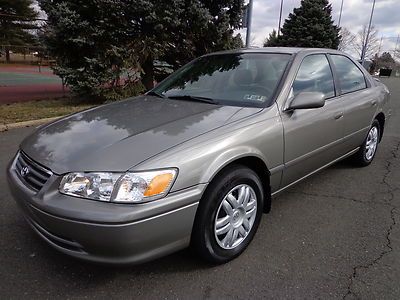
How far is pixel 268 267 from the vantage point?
8.35 ft

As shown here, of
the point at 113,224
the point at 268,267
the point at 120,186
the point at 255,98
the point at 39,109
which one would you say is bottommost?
the point at 39,109

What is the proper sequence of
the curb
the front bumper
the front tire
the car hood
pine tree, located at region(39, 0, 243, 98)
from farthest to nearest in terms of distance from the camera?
pine tree, located at region(39, 0, 243, 98) → the curb → the front tire → the car hood → the front bumper

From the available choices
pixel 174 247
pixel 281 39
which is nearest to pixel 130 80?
pixel 174 247

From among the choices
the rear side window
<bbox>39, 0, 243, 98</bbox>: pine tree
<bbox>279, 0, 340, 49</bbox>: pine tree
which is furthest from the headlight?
<bbox>279, 0, 340, 49</bbox>: pine tree

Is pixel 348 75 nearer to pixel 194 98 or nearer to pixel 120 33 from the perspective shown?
pixel 194 98

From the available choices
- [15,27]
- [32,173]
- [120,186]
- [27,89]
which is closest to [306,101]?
[120,186]

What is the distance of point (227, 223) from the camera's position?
255 centimetres

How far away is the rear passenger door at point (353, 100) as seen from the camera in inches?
153

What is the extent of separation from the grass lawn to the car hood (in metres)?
4.78

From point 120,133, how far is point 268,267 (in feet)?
4.63

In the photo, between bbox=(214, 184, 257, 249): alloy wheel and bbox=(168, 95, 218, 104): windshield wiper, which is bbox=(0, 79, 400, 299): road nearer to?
bbox=(214, 184, 257, 249): alloy wheel

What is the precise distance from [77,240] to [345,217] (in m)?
2.40

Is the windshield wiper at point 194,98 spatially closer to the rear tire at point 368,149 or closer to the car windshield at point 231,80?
the car windshield at point 231,80

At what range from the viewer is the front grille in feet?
7.47
